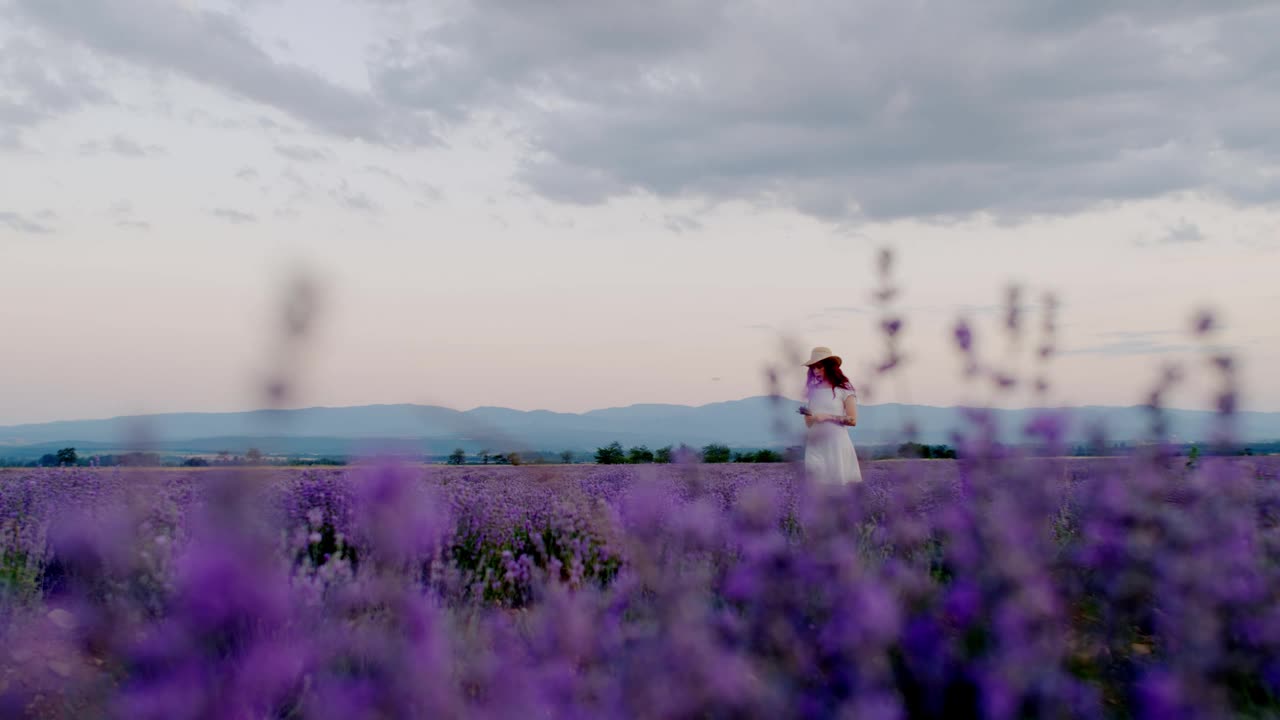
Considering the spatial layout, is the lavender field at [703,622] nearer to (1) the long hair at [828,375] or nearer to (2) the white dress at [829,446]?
(2) the white dress at [829,446]

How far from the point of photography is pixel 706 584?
2.85 metres

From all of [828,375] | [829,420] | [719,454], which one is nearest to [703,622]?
[829,420]

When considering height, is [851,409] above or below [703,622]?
above

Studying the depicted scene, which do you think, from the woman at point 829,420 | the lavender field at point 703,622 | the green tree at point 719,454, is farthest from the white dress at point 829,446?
the green tree at point 719,454

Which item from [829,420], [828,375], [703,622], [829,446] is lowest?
[703,622]

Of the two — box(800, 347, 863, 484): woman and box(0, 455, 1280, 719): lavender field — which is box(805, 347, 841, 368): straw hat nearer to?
box(800, 347, 863, 484): woman

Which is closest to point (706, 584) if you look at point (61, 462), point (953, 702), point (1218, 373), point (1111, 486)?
point (953, 702)

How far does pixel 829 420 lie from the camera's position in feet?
20.5

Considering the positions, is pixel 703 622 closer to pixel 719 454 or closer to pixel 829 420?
pixel 829 420

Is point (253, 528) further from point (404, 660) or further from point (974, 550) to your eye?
point (974, 550)

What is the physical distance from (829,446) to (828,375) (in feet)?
1.92

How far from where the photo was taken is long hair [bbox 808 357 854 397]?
21.2 feet

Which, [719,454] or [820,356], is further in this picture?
[719,454]

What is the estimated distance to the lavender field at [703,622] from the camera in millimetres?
1428
